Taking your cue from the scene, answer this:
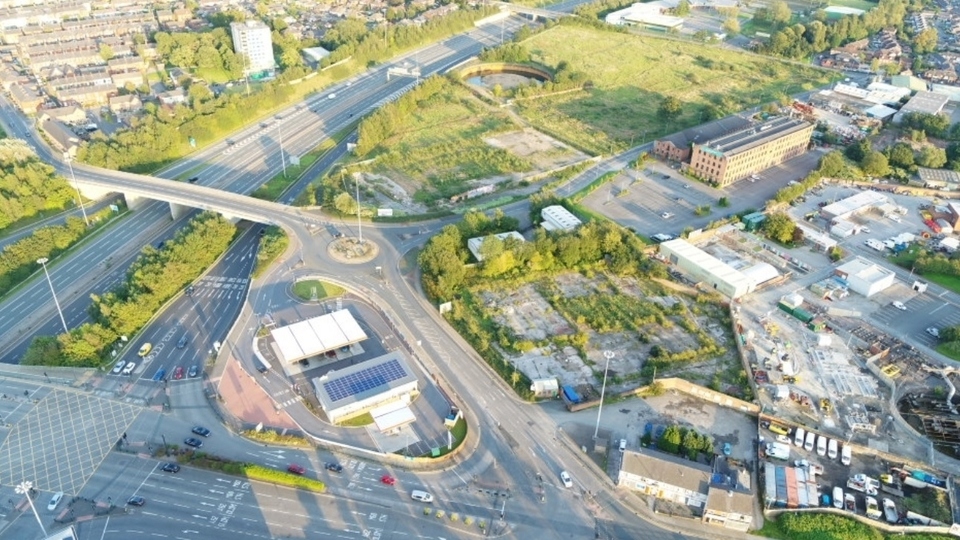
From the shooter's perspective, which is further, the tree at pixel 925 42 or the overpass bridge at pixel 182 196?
the tree at pixel 925 42

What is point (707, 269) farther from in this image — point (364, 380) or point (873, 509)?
point (364, 380)

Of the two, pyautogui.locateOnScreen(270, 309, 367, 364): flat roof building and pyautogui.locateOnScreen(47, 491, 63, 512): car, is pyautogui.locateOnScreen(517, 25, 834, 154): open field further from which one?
pyautogui.locateOnScreen(47, 491, 63, 512): car

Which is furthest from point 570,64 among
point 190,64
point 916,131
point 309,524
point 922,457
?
point 309,524

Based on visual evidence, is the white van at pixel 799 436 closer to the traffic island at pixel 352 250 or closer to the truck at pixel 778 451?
the truck at pixel 778 451

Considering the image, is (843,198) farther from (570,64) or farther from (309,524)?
(309,524)

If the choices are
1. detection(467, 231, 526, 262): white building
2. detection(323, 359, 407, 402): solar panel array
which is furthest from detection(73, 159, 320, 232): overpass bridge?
detection(323, 359, 407, 402): solar panel array

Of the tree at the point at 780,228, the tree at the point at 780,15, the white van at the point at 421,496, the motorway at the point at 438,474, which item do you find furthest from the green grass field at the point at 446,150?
the tree at the point at 780,15
